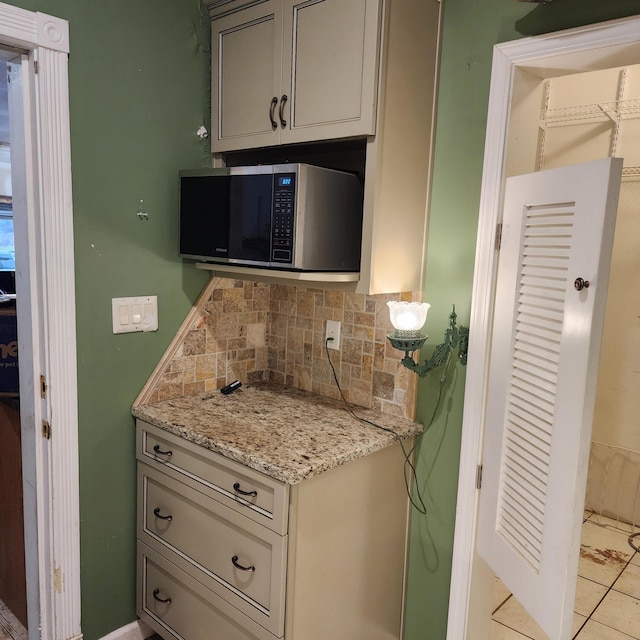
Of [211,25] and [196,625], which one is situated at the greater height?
[211,25]

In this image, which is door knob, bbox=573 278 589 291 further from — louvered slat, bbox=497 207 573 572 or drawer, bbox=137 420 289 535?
drawer, bbox=137 420 289 535

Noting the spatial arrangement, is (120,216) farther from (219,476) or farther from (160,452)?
(219,476)

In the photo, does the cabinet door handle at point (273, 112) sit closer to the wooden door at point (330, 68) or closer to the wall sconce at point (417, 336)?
the wooden door at point (330, 68)

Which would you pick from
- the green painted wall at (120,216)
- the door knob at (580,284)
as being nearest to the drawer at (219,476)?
the green painted wall at (120,216)

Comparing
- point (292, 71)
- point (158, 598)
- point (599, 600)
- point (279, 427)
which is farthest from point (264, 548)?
point (599, 600)

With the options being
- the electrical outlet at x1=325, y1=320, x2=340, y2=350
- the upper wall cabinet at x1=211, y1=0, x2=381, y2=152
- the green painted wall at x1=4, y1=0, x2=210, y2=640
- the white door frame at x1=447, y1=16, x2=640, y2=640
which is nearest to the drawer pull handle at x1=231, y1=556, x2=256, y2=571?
the green painted wall at x1=4, y1=0, x2=210, y2=640

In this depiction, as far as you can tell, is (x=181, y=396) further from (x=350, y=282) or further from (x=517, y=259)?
(x=517, y=259)

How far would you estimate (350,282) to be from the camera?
1676 mm

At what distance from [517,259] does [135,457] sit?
1.48 meters

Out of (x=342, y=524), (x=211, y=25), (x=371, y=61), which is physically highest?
(x=211, y=25)

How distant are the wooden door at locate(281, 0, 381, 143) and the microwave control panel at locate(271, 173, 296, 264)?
0.64 feet

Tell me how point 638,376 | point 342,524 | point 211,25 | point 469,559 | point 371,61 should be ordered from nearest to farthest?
point 371,61 < point 342,524 < point 469,559 < point 211,25 < point 638,376

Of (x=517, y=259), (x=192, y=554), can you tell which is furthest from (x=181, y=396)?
(x=517, y=259)

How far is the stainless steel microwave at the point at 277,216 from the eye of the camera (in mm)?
1597
